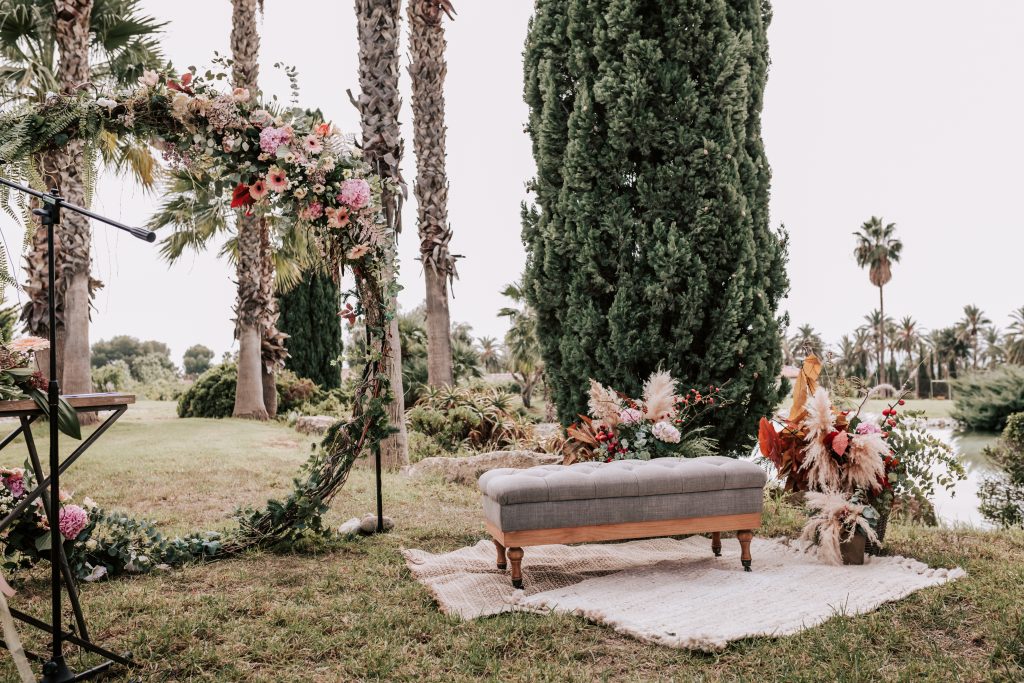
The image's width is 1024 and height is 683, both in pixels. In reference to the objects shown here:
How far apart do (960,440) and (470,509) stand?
17.1m

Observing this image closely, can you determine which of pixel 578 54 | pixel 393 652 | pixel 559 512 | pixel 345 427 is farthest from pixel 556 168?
pixel 393 652

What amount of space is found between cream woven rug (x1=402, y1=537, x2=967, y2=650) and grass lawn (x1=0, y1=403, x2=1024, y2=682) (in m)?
0.11

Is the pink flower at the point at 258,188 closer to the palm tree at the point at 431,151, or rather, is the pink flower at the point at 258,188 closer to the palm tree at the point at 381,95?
the palm tree at the point at 381,95

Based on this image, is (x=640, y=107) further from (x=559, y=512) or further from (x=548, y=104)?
(x=559, y=512)

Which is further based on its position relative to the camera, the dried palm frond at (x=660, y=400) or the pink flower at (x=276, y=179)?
the dried palm frond at (x=660, y=400)

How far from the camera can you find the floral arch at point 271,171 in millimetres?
4445

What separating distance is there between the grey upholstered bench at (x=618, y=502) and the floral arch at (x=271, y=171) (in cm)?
137

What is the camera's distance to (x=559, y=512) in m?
4.25

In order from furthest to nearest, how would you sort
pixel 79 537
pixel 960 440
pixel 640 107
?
pixel 960 440
pixel 640 107
pixel 79 537

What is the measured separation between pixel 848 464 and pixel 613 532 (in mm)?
1759

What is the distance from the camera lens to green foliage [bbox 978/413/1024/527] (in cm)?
890

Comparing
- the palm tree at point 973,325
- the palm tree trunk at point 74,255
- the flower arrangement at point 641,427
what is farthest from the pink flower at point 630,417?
the palm tree at point 973,325

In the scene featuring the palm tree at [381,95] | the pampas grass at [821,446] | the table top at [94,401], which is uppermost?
the palm tree at [381,95]

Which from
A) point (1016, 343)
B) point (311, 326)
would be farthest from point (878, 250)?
point (311, 326)
